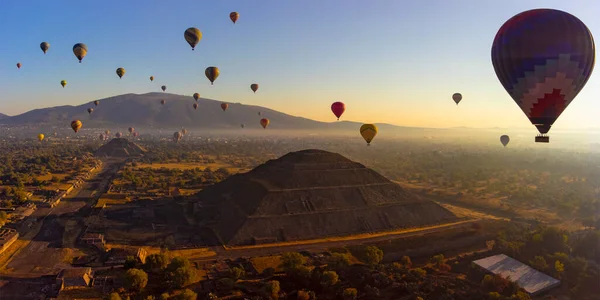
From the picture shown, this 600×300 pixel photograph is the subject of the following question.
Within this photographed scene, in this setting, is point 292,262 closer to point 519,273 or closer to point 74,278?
point 74,278

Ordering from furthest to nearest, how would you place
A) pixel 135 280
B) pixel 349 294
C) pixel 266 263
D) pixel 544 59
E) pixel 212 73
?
pixel 212 73, pixel 266 263, pixel 135 280, pixel 349 294, pixel 544 59

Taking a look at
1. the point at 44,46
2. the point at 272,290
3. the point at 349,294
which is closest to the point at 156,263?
the point at 272,290

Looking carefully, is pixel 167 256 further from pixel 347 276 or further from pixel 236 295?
pixel 347 276

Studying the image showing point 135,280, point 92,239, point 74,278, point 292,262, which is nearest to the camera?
point 135,280

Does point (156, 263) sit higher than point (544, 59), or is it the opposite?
point (544, 59)

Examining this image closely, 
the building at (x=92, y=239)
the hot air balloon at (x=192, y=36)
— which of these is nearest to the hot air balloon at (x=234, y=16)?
the hot air balloon at (x=192, y=36)

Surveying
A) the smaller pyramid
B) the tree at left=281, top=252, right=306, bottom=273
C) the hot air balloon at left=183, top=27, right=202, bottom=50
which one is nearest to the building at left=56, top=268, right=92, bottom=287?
the tree at left=281, top=252, right=306, bottom=273
